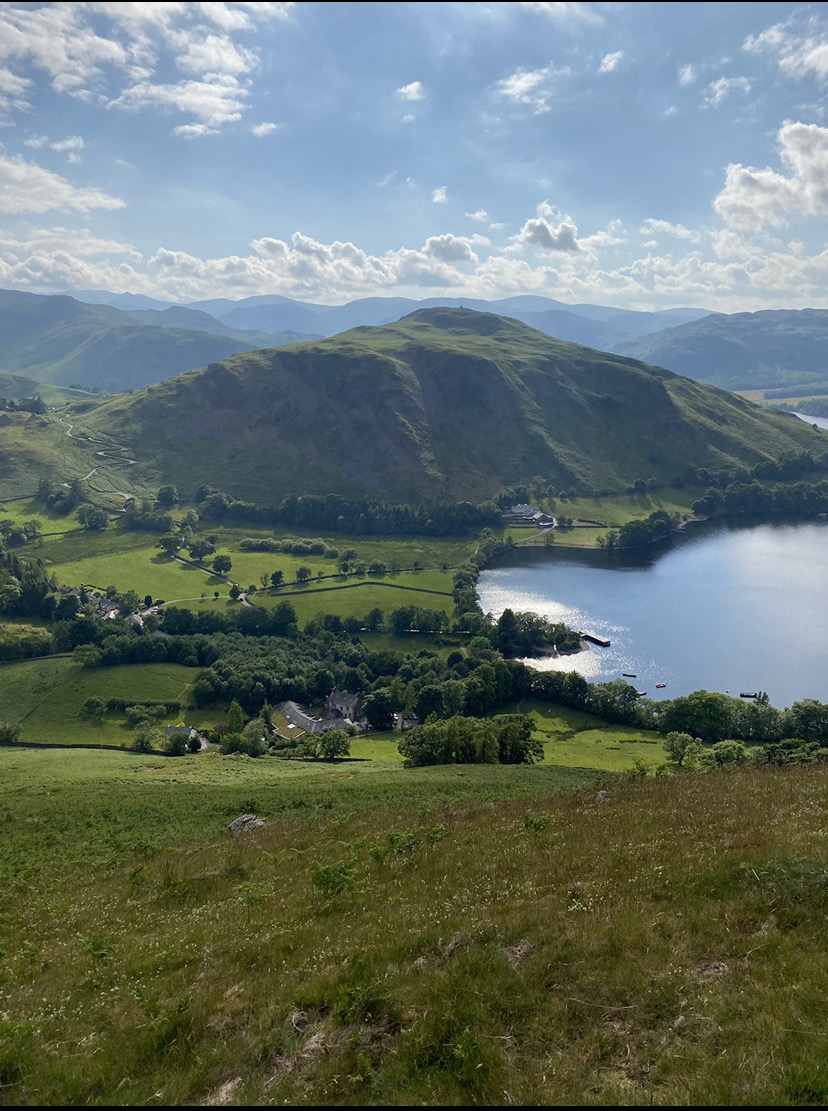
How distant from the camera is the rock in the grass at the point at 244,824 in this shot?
124 ft

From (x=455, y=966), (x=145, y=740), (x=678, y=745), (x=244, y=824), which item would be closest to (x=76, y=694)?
(x=145, y=740)

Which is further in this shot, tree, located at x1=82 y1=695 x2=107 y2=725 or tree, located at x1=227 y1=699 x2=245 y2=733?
tree, located at x1=227 y1=699 x2=245 y2=733

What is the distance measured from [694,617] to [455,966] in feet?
524

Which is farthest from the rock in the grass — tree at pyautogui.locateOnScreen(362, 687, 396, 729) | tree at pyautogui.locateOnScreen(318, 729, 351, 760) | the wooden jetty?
the wooden jetty

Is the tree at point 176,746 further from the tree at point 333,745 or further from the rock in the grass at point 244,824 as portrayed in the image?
the rock in the grass at point 244,824

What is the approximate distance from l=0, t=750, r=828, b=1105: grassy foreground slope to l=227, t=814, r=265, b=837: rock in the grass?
20.3 feet

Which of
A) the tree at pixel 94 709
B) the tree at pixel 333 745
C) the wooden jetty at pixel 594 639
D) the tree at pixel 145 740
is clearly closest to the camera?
the tree at pixel 333 745

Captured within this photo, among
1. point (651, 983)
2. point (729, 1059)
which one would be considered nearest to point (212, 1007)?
point (651, 983)

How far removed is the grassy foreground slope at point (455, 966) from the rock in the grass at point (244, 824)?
6.19 meters

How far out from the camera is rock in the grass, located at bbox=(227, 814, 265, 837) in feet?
124

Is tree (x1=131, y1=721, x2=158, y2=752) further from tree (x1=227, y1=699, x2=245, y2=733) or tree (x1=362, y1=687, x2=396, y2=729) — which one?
tree (x1=362, y1=687, x2=396, y2=729)

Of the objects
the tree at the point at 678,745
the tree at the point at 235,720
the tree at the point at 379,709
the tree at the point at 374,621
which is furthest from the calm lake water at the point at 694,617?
the tree at the point at 235,720

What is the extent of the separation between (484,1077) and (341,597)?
15962 cm

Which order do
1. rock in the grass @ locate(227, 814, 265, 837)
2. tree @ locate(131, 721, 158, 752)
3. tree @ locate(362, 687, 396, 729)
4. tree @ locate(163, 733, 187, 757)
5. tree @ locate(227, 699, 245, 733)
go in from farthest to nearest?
tree @ locate(362, 687, 396, 729), tree @ locate(227, 699, 245, 733), tree @ locate(131, 721, 158, 752), tree @ locate(163, 733, 187, 757), rock in the grass @ locate(227, 814, 265, 837)
